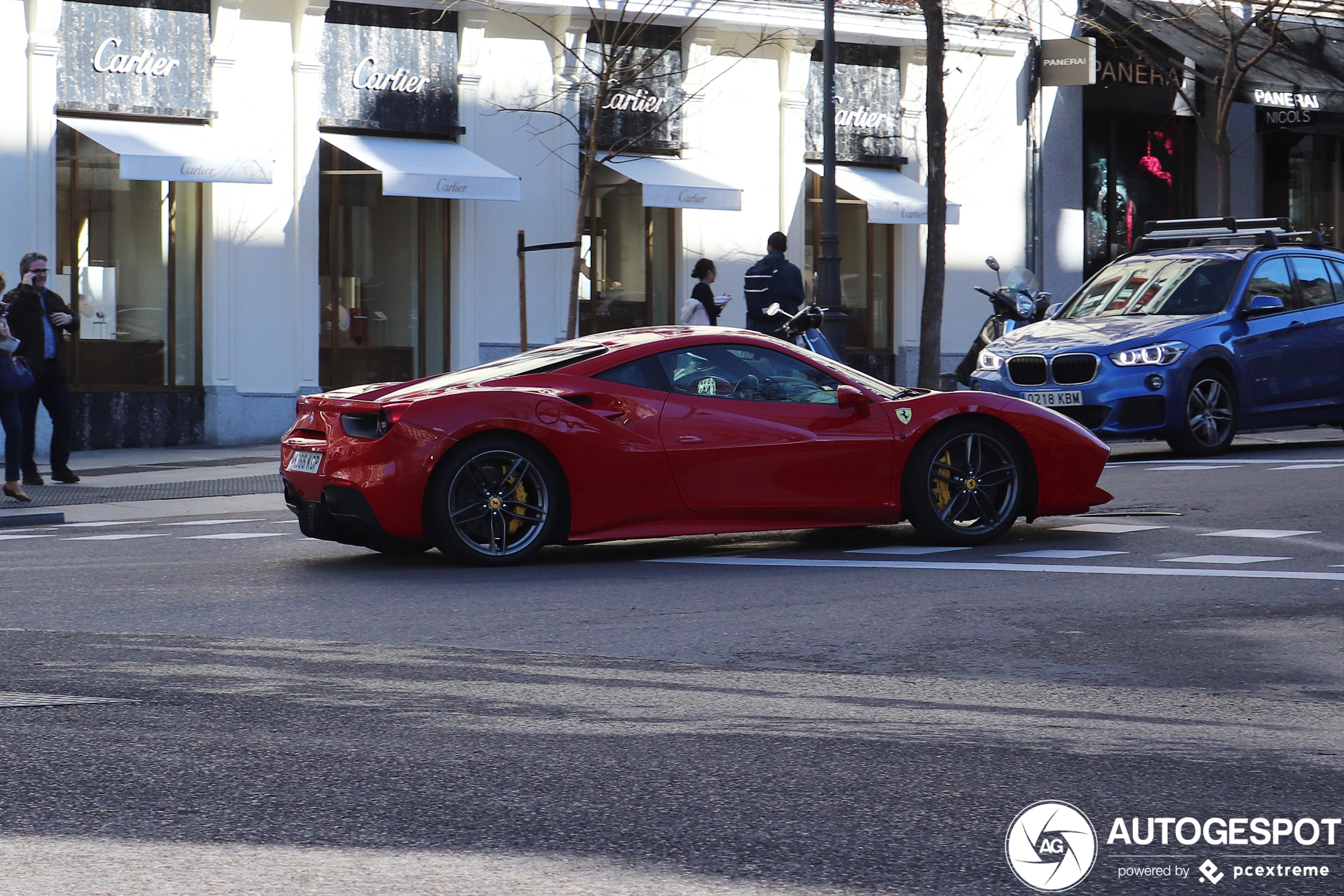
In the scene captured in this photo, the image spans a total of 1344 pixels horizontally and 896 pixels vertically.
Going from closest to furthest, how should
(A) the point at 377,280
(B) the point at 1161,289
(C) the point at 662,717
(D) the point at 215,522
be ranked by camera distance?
(C) the point at 662,717 → (D) the point at 215,522 → (B) the point at 1161,289 → (A) the point at 377,280

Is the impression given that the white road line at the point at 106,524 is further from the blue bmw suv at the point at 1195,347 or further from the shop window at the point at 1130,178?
the shop window at the point at 1130,178

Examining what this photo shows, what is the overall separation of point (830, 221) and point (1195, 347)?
262 inches

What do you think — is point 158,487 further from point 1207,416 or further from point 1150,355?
point 1207,416

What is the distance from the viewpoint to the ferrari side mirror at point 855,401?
10.1 metres

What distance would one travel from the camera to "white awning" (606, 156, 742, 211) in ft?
74.0

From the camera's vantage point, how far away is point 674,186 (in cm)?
2267

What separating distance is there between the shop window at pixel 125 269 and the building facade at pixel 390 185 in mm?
26

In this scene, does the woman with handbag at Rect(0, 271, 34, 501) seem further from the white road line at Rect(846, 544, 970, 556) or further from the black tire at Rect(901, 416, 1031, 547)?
the black tire at Rect(901, 416, 1031, 547)

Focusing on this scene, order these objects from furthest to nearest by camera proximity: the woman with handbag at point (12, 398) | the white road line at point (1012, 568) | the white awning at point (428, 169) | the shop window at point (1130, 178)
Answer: the shop window at point (1130, 178), the white awning at point (428, 169), the woman with handbag at point (12, 398), the white road line at point (1012, 568)

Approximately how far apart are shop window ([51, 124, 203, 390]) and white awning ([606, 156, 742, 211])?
530 centimetres

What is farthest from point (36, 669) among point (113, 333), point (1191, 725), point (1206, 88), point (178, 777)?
point (1206, 88)

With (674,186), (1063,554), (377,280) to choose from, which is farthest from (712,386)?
(674,186)

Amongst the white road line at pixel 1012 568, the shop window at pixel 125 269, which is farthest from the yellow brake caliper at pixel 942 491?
the shop window at pixel 125 269

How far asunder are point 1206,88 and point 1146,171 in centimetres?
166
